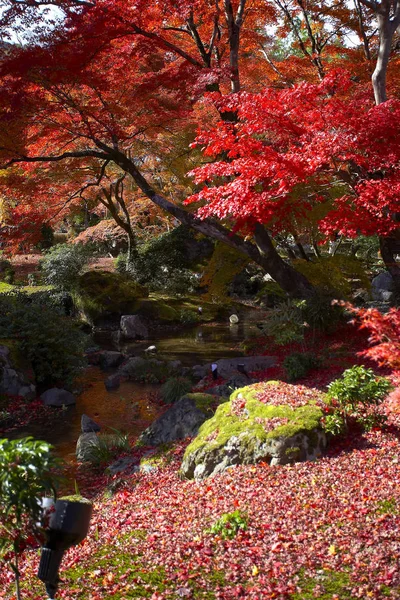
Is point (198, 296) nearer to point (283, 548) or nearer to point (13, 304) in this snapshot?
point (13, 304)

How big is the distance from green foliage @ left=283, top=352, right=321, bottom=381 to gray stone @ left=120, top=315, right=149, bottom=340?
854cm

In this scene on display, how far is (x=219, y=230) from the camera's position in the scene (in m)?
12.7

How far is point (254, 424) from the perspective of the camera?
6.19 meters

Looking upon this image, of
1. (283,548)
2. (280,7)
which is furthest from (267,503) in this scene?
(280,7)

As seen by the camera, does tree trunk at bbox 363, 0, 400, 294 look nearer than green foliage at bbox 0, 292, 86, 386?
Yes

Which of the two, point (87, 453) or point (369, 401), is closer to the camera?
point (369, 401)

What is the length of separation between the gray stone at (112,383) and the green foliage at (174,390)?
156 centimetres

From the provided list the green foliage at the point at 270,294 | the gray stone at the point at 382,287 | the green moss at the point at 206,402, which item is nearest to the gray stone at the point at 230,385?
the green moss at the point at 206,402

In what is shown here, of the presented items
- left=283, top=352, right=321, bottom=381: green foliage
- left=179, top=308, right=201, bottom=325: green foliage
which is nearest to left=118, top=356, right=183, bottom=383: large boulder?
left=283, top=352, right=321, bottom=381: green foliage

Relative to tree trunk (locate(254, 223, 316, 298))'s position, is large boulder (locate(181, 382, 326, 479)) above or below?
below

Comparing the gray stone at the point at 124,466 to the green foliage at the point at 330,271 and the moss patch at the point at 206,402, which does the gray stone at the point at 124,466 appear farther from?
the green foliage at the point at 330,271

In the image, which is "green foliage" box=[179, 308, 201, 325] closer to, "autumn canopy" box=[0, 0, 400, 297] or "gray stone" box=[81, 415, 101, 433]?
"autumn canopy" box=[0, 0, 400, 297]

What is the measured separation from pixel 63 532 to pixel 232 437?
11.3 ft

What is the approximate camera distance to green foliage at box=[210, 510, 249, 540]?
14.6ft
